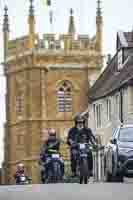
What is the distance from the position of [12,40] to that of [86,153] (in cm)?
7565

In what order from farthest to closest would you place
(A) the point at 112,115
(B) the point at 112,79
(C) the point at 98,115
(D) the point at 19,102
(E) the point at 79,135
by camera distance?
1. (D) the point at 19,102
2. (C) the point at 98,115
3. (B) the point at 112,79
4. (A) the point at 112,115
5. (E) the point at 79,135

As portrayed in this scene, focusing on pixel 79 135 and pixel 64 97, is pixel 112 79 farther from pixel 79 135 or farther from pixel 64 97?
pixel 79 135

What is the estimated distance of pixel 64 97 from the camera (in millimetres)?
94188

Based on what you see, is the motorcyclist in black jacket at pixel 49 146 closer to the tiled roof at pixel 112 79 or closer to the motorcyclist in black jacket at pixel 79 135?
the motorcyclist in black jacket at pixel 79 135

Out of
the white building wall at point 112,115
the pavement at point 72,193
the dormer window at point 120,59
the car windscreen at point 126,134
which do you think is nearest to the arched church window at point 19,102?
the white building wall at point 112,115

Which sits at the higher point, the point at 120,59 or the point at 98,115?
the point at 120,59

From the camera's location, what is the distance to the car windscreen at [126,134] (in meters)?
25.0

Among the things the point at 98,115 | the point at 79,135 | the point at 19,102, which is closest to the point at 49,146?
the point at 79,135

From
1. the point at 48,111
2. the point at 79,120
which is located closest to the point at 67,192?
the point at 79,120

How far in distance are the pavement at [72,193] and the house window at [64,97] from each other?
242 feet

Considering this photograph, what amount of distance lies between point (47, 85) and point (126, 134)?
68.0 metres

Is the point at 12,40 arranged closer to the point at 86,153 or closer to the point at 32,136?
the point at 32,136

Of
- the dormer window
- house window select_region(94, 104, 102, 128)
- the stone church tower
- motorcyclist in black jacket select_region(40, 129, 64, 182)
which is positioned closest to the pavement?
motorcyclist in black jacket select_region(40, 129, 64, 182)

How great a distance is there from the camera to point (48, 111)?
9312cm
